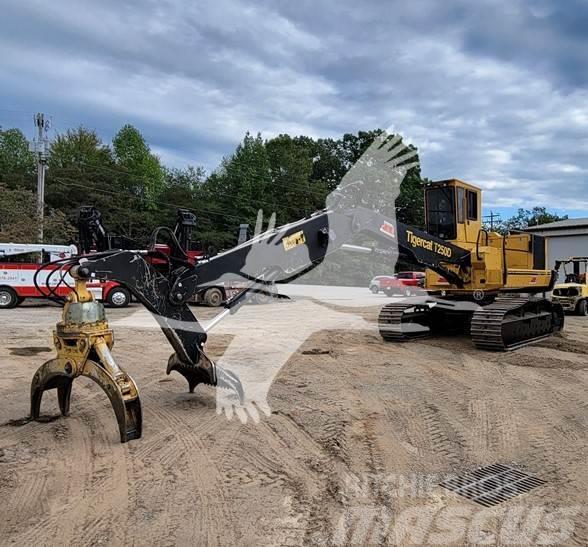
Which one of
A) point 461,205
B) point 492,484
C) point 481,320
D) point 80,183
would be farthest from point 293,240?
point 80,183

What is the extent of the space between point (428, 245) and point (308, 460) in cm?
578

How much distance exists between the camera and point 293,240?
6469mm

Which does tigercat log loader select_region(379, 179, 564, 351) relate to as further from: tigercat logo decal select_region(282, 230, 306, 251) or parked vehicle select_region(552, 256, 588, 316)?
parked vehicle select_region(552, 256, 588, 316)

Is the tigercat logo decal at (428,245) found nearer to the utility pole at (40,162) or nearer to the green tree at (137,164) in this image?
the utility pole at (40,162)

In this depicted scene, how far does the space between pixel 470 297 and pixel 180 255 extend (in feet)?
21.9

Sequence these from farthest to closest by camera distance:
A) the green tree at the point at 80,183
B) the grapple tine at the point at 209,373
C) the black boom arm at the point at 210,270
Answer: the green tree at the point at 80,183
the grapple tine at the point at 209,373
the black boom arm at the point at 210,270

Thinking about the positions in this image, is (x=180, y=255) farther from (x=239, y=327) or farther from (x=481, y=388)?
(x=239, y=327)

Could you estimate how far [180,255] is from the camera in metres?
5.60

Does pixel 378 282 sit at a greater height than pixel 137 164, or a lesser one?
lesser

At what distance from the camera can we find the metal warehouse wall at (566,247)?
1438 inches

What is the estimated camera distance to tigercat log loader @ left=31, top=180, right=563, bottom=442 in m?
4.81

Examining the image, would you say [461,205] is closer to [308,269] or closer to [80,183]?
[308,269]

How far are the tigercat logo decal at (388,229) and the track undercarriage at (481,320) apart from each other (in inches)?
94.8

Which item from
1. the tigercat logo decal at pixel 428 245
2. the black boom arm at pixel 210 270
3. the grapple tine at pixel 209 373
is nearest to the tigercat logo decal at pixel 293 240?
the black boom arm at pixel 210 270
